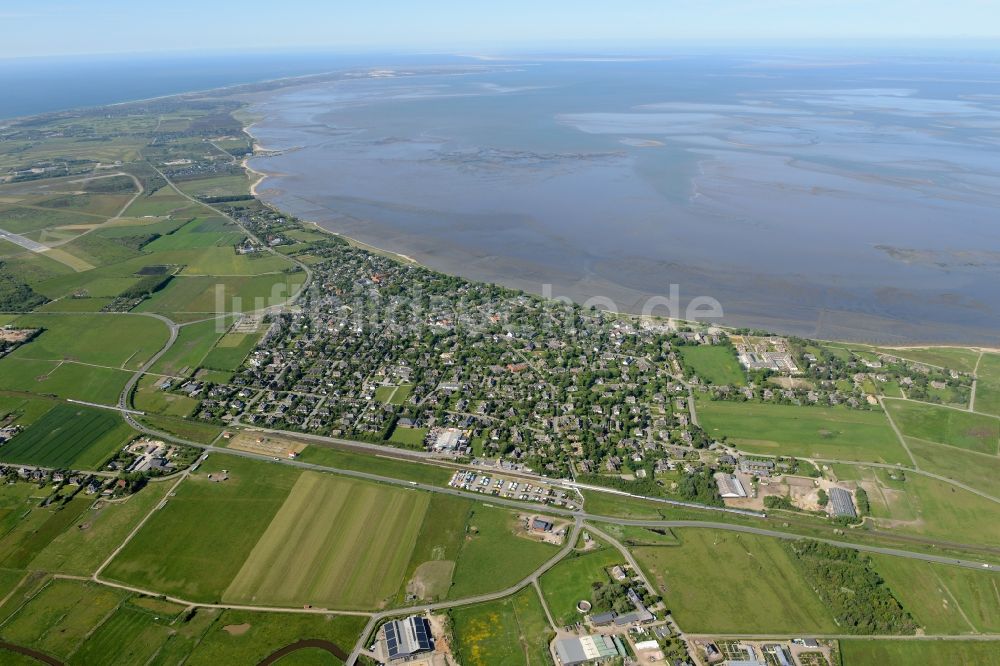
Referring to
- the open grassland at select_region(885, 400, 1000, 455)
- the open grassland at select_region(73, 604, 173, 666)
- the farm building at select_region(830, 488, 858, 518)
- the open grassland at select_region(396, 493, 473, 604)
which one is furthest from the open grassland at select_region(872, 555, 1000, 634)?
the open grassland at select_region(73, 604, 173, 666)

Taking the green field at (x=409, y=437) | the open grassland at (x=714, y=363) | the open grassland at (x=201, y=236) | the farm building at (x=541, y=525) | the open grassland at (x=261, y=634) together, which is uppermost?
the open grassland at (x=201, y=236)

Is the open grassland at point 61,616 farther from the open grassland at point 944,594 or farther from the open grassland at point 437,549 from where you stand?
the open grassland at point 944,594

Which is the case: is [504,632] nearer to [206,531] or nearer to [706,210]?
[206,531]

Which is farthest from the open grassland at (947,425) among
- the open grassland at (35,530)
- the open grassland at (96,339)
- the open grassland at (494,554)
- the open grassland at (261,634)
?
the open grassland at (96,339)

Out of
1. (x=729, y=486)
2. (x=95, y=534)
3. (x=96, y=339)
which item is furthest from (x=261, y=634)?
(x=96, y=339)

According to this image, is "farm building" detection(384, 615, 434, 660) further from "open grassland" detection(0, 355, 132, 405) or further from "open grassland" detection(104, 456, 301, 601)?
"open grassland" detection(0, 355, 132, 405)
